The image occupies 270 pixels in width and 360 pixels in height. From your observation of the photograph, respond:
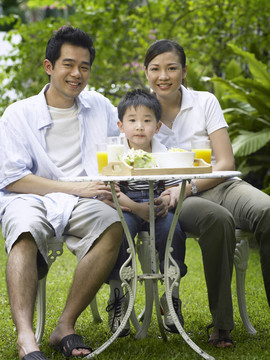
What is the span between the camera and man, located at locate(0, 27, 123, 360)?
3254mm

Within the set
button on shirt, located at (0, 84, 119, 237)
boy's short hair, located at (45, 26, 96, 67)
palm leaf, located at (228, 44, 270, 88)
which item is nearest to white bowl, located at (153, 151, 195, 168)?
button on shirt, located at (0, 84, 119, 237)

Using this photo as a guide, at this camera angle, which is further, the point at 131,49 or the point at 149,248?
the point at 131,49

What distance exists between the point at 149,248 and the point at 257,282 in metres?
2.41

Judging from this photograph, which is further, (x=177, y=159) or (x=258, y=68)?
(x=258, y=68)

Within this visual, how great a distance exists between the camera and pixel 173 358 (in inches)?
128

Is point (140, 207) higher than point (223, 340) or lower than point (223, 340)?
higher

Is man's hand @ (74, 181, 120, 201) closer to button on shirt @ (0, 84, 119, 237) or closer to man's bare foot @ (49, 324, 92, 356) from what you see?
button on shirt @ (0, 84, 119, 237)

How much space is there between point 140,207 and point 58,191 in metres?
0.52

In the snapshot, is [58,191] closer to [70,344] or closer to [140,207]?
[140,207]

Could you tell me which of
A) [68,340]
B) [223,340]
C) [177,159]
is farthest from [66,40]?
[223,340]

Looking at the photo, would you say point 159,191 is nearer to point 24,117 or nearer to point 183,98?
point 183,98

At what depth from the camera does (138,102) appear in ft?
12.0

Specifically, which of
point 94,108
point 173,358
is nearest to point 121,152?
point 94,108

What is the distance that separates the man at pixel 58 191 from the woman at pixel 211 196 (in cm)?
41
